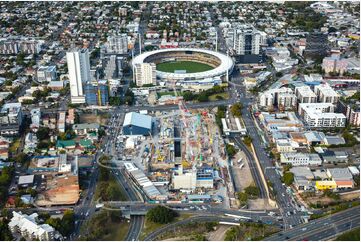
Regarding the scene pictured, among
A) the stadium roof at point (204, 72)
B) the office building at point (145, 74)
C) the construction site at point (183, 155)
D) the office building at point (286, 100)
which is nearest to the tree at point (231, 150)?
the construction site at point (183, 155)

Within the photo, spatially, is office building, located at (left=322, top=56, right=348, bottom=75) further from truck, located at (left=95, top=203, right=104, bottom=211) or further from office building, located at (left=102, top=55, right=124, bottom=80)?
truck, located at (left=95, top=203, right=104, bottom=211)

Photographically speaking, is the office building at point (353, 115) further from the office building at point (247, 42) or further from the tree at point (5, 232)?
the tree at point (5, 232)

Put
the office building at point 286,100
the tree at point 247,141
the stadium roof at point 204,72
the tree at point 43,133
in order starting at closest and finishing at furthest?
1. the tree at point 247,141
2. the tree at point 43,133
3. the office building at point 286,100
4. the stadium roof at point 204,72

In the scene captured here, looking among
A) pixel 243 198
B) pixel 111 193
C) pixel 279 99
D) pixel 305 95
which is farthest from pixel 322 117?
pixel 111 193

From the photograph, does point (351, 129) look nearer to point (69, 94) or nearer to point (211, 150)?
point (211, 150)

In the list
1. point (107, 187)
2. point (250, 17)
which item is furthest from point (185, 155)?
point (250, 17)
